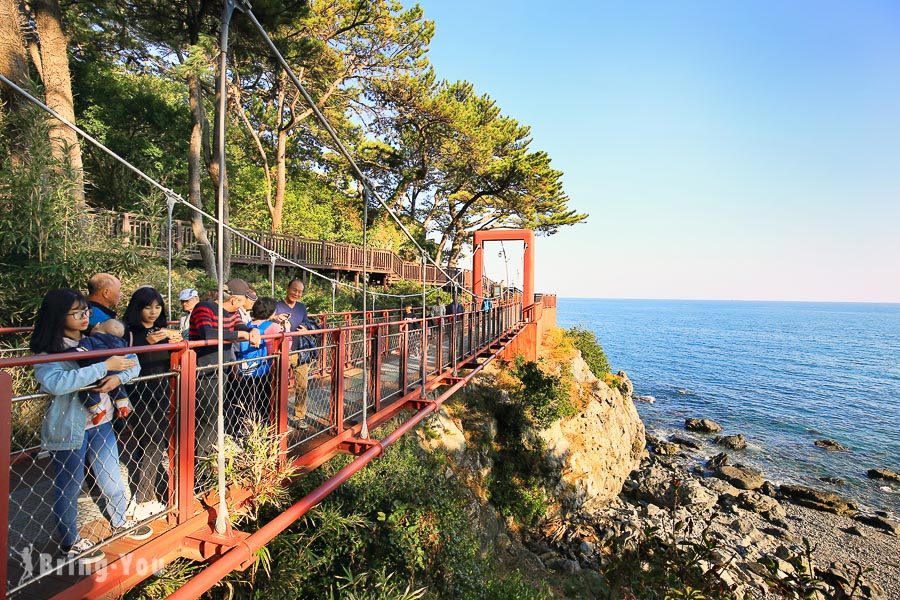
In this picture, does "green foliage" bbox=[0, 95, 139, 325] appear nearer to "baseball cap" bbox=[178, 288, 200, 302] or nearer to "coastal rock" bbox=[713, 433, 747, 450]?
"baseball cap" bbox=[178, 288, 200, 302]

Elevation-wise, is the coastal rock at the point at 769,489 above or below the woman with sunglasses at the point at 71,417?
below

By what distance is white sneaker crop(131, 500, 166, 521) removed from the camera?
7.04ft

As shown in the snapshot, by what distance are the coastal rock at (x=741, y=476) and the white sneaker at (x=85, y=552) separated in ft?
58.6

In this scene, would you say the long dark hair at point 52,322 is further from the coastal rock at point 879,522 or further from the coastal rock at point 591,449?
the coastal rock at point 879,522

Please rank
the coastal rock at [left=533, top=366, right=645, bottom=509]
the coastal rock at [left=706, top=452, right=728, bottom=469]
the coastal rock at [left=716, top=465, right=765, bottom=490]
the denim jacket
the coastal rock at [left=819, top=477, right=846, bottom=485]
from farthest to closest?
the coastal rock at [left=706, top=452, right=728, bottom=469], the coastal rock at [left=819, top=477, right=846, bottom=485], the coastal rock at [left=716, top=465, right=765, bottom=490], the coastal rock at [left=533, top=366, right=645, bottom=509], the denim jacket

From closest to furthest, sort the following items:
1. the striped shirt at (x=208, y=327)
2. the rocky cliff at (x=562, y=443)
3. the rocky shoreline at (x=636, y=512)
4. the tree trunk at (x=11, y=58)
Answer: the striped shirt at (x=208, y=327) → the tree trunk at (x=11, y=58) → the rocky shoreline at (x=636, y=512) → the rocky cliff at (x=562, y=443)

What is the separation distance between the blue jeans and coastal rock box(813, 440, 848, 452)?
23.7 m

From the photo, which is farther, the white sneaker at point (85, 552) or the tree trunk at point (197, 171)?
the tree trunk at point (197, 171)

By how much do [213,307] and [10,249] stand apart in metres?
4.81

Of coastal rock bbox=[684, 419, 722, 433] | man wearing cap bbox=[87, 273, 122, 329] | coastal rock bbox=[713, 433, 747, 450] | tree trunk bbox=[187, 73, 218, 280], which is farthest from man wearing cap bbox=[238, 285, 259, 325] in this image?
coastal rock bbox=[684, 419, 722, 433]

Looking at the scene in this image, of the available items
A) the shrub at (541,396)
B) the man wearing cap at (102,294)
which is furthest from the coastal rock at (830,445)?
the man wearing cap at (102,294)

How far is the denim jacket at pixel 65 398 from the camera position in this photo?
5.67 feet

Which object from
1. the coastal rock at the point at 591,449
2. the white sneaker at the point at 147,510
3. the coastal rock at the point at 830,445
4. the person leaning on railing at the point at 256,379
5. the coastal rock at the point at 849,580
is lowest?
the coastal rock at the point at 849,580

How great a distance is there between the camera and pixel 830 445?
18.1 metres
